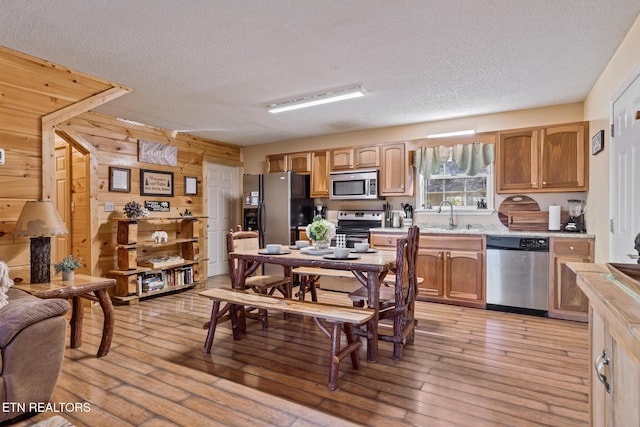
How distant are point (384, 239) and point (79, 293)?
342 cm

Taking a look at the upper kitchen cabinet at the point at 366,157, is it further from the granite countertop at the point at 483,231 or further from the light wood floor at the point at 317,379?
the light wood floor at the point at 317,379

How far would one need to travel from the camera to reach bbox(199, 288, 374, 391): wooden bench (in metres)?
2.27

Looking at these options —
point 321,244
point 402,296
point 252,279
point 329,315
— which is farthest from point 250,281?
point 402,296

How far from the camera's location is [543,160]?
4008 millimetres

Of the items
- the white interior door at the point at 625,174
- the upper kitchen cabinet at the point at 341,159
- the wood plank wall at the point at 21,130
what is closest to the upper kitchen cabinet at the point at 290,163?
the upper kitchen cabinet at the point at 341,159

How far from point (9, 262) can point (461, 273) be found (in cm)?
441

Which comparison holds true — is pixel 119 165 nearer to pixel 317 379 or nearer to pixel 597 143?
pixel 317 379

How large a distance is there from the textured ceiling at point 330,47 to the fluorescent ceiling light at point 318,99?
10 cm

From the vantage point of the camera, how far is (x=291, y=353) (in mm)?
2805

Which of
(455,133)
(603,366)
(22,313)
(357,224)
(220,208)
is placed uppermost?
(455,133)

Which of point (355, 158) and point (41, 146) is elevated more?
point (355, 158)

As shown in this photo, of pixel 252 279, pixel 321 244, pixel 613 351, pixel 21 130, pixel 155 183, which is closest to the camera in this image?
pixel 613 351

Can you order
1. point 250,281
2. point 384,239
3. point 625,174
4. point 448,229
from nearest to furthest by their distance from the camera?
point 625,174 < point 250,281 < point 448,229 < point 384,239

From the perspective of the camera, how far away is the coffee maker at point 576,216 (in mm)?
3896
